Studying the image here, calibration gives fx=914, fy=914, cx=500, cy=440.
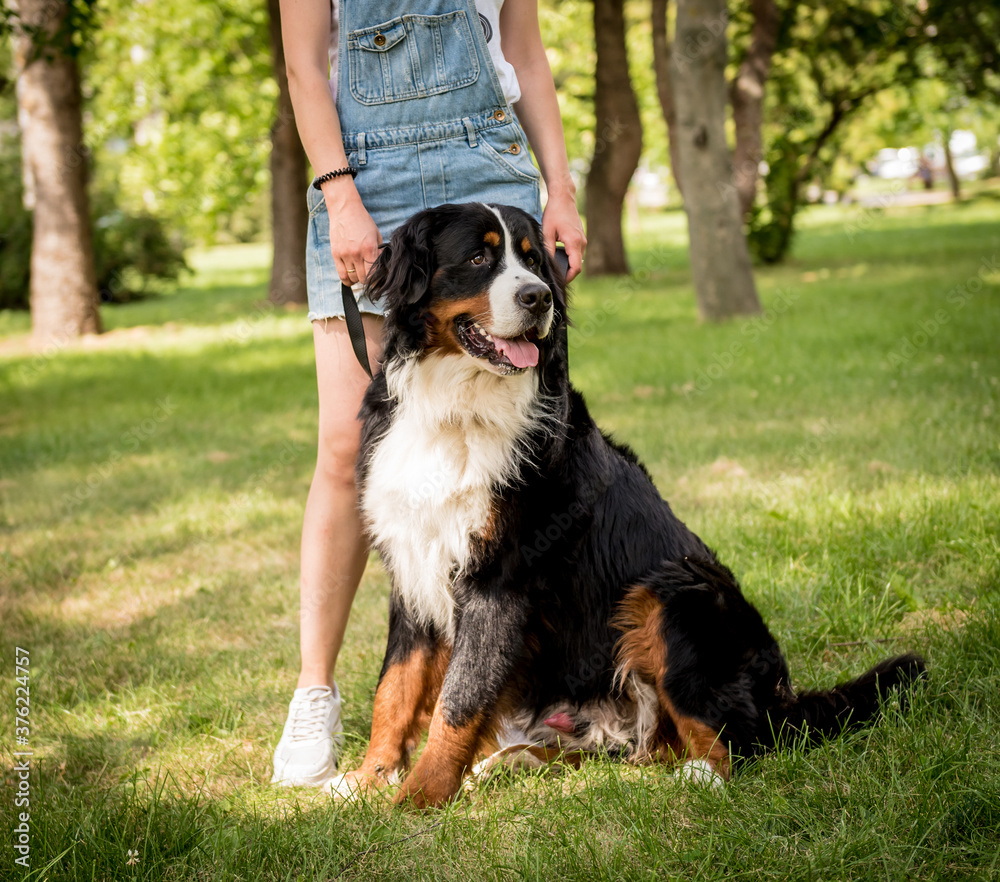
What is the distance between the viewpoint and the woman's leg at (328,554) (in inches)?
116

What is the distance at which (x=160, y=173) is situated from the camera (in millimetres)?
26031

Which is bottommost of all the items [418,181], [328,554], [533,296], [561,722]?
[561,722]

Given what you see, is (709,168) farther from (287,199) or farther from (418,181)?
(418,181)

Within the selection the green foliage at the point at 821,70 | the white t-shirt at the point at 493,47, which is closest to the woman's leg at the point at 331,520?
the white t-shirt at the point at 493,47

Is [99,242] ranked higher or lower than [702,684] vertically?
higher

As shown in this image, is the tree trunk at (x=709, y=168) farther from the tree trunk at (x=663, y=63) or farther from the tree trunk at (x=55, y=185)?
the tree trunk at (x=55, y=185)

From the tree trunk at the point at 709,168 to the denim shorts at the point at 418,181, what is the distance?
9.04m

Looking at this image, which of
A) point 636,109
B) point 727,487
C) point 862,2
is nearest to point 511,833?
point 727,487

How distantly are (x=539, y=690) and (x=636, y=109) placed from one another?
51.6 ft

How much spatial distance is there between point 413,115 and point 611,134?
14.9 m

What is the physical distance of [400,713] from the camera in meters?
2.86

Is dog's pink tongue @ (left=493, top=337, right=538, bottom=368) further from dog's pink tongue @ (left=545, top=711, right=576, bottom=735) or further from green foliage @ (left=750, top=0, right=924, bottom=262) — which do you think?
green foliage @ (left=750, top=0, right=924, bottom=262)

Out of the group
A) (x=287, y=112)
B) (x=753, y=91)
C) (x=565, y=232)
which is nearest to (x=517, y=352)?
(x=565, y=232)

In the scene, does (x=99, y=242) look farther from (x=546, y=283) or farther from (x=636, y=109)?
(x=546, y=283)
